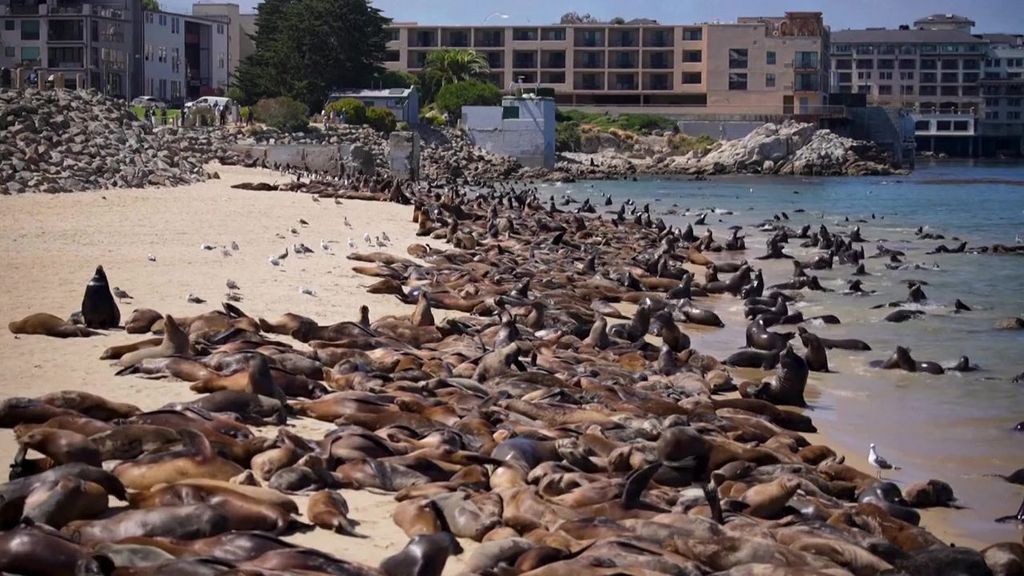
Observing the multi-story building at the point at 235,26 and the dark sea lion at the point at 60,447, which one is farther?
the multi-story building at the point at 235,26

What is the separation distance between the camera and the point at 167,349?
10.6m

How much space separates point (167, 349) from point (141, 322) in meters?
1.63

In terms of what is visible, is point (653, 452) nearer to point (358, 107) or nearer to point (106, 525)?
point (106, 525)

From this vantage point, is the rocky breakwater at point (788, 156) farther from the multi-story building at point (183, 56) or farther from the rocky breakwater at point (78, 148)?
the rocky breakwater at point (78, 148)

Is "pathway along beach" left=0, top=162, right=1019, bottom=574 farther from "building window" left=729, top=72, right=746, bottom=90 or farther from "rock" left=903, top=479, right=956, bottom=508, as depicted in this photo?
"building window" left=729, top=72, right=746, bottom=90

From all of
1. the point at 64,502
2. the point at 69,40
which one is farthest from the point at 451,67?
the point at 64,502

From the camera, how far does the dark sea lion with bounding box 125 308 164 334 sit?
12.0 meters

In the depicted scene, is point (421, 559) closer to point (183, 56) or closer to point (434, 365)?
point (434, 365)

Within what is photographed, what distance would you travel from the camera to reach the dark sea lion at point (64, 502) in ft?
19.8

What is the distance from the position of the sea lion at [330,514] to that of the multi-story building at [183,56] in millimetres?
→ 79128

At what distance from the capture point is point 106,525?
20.0 ft

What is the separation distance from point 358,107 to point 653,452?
61.6 m

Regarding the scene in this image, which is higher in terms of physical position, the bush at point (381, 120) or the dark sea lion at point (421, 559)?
the bush at point (381, 120)

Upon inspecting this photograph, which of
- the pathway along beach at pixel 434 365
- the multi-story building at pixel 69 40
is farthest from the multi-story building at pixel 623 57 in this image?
the pathway along beach at pixel 434 365
